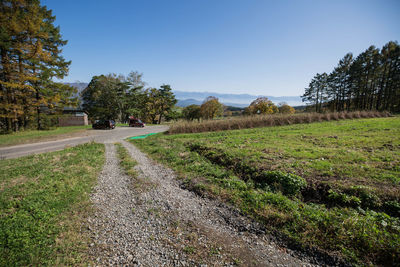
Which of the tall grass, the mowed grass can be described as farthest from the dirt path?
the tall grass

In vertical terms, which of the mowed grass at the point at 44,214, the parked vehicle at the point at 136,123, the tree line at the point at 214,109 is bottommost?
the mowed grass at the point at 44,214

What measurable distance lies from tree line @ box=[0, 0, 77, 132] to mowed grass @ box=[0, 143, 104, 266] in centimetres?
1682

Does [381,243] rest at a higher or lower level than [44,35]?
lower

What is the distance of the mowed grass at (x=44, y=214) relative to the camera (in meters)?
2.66

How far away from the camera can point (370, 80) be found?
115 ft

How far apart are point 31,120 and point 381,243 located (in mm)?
30190

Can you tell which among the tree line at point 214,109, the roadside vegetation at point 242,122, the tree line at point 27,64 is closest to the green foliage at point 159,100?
the tree line at point 214,109

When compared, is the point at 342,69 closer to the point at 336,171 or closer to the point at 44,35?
the point at 336,171

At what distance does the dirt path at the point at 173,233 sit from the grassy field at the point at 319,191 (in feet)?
1.58

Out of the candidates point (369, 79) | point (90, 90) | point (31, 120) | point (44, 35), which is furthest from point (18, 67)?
point (369, 79)

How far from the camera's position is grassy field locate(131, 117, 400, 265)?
2787mm

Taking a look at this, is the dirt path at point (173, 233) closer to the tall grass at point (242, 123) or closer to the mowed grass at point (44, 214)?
the mowed grass at point (44, 214)

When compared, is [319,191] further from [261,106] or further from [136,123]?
[261,106]

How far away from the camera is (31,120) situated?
20.2 m
